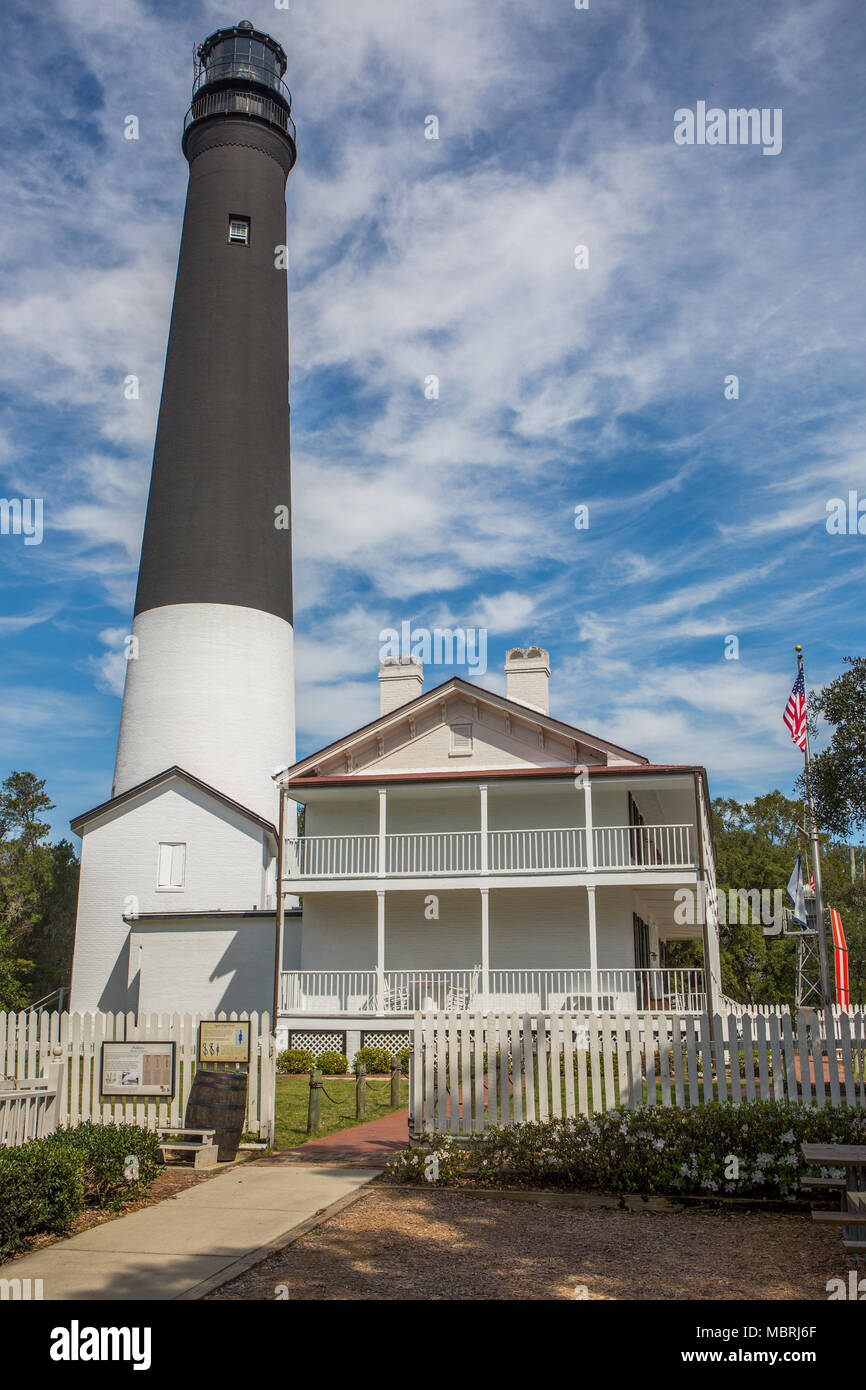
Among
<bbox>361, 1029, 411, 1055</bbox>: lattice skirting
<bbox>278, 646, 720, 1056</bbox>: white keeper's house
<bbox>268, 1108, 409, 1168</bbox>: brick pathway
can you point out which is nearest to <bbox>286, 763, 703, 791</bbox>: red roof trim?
<bbox>278, 646, 720, 1056</bbox>: white keeper's house

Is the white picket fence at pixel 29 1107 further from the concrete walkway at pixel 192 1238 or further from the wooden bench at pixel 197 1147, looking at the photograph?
the concrete walkway at pixel 192 1238

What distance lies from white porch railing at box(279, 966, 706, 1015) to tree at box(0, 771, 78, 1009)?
20178 mm

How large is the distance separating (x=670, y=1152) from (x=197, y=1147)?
4.49 meters

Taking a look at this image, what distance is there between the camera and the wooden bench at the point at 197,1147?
34.6 ft

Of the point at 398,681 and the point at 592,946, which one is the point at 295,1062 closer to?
the point at 592,946

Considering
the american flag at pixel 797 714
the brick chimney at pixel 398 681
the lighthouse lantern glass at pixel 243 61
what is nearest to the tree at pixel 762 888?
the american flag at pixel 797 714

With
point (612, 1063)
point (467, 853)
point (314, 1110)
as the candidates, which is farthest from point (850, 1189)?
point (467, 853)

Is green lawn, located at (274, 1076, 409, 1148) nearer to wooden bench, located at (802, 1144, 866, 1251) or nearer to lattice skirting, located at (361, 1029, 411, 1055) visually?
lattice skirting, located at (361, 1029, 411, 1055)

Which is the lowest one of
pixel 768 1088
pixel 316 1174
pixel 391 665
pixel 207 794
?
pixel 316 1174

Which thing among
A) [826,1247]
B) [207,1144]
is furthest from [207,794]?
[826,1247]

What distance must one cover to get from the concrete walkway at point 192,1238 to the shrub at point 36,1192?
0.62 ft
